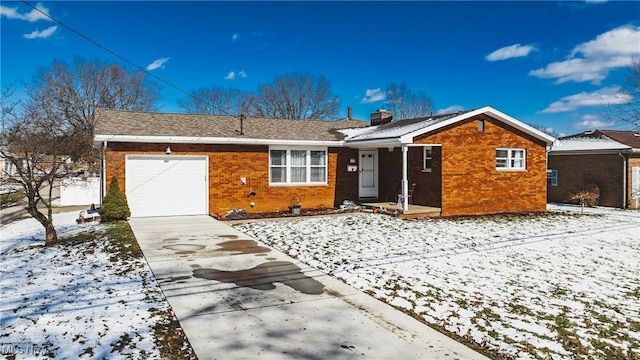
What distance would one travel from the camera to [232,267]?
7.48m

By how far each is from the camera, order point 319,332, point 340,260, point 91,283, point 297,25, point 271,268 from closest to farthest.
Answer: point 319,332, point 91,283, point 271,268, point 340,260, point 297,25

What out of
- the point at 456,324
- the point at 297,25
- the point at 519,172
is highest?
the point at 297,25

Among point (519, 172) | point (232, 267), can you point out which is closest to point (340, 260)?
point (232, 267)

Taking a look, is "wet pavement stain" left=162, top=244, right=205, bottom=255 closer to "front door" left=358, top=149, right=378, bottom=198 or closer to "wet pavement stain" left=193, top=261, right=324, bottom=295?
"wet pavement stain" left=193, top=261, right=324, bottom=295

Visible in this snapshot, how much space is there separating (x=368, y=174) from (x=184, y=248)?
388 inches

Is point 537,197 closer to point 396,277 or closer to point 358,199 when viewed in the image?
point 358,199

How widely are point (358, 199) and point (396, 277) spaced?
33.6 feet

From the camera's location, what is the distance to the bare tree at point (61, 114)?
974cm

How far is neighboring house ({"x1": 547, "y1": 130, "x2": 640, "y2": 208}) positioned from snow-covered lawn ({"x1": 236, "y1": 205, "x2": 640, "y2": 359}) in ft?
22.9

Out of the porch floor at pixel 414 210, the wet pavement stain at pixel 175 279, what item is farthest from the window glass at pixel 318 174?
the wet pavement stain at pixel 175 279

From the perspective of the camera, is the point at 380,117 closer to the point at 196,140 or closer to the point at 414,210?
the point at 414,210

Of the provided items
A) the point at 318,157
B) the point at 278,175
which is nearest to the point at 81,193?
the point at 278,175

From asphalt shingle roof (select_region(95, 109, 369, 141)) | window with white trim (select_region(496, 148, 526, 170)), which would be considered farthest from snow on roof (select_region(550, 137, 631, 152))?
asphalt shingle roof (select_region(95, 109, 369, 141))

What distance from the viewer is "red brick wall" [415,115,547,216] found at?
1466 cm
